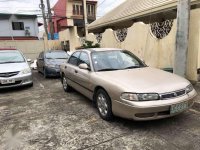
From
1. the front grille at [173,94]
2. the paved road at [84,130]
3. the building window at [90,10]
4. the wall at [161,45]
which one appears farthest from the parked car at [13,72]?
the building window at [90,10]

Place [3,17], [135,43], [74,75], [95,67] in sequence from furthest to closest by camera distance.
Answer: [3,17] < [135,43] < [74,75] < [95,67]

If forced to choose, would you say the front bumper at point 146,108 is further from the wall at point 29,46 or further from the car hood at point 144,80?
the wall at point 29,46

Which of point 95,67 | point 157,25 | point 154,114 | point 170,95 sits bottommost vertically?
point 154,114

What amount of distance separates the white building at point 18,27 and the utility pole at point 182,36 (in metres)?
25.8

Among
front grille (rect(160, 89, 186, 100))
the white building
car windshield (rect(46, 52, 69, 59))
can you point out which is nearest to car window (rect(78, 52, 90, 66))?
front grille (rect(160, 89, 186, 100))

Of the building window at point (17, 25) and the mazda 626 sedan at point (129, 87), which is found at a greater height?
the building window at point (17, 25)

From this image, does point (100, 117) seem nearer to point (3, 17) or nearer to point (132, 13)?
point (132, 13)

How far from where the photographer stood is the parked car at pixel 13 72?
705 cm

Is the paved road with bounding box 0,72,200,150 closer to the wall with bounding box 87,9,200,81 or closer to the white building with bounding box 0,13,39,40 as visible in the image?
the wall with bounding box 87,9,200,81

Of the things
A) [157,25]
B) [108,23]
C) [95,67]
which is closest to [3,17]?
[108,23]

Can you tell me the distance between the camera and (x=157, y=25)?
784 cm

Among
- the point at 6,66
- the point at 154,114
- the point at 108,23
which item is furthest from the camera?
the point at 108,23

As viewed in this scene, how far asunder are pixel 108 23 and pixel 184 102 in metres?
10.2

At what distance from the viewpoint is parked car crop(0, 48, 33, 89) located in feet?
23.1
